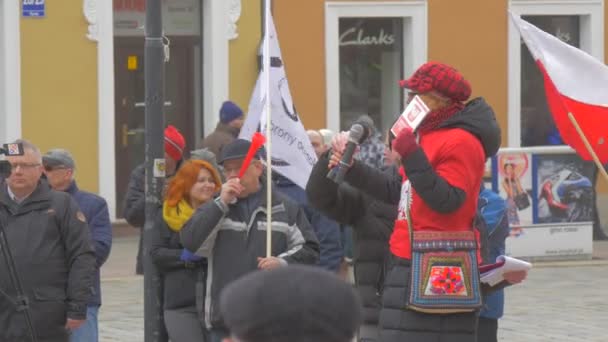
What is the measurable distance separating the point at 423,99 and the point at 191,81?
47.3ft

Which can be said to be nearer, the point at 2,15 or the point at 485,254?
the point at 485,254

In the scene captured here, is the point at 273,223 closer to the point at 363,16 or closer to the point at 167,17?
the point at 167,17

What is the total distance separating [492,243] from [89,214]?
2233 mm

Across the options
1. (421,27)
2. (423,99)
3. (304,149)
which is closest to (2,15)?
(421,27)

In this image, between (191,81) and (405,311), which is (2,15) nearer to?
(191,81)

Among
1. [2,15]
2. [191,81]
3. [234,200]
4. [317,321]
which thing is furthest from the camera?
[191,81]

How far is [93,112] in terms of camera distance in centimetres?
1970

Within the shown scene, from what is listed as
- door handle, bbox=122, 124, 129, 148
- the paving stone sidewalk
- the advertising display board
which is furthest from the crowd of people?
door handle, bbox=122, 124, 129, 148

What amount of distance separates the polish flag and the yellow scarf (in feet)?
6.46

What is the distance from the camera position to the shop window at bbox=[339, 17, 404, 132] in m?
22.0

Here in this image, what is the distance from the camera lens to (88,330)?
9.00 metres

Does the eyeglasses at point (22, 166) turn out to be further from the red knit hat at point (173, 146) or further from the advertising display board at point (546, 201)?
the advertising display board at point (546, 201)

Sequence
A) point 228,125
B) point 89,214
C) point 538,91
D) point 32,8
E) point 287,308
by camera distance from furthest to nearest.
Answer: point 538,91, point 32,8, point 228,125, point 89,214, point 287,308

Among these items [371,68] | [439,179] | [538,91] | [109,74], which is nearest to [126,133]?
[109,74]
